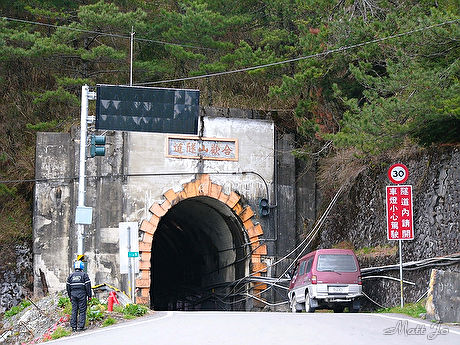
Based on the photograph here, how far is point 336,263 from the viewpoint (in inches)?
707

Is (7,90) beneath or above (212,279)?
above

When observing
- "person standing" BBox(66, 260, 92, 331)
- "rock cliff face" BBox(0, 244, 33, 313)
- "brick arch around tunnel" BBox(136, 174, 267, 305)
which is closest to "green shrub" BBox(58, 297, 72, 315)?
"person standing" BBox(66, 260, 92, 331)

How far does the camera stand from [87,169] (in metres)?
23.0

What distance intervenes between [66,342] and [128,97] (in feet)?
29.9

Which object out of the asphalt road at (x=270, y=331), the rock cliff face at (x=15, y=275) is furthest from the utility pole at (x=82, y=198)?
the rock cliff face at (x=15, y=275)

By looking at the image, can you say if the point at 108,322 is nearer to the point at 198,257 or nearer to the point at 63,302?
the point at 63,302

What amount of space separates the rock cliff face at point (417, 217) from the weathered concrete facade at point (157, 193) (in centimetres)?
299

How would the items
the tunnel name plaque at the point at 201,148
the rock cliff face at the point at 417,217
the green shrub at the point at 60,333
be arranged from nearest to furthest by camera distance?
the green shrub at the point at 60,333 → the rock cliff face at the point at 417,217 → the tunnel name plaque at the point at 201,148

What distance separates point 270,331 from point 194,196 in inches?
494

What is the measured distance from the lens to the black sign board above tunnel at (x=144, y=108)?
19.1 metres

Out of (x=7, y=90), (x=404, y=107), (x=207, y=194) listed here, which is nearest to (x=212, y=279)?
(x=207, y=194)

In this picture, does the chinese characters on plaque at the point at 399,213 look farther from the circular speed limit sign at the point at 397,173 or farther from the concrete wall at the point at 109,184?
the concrete wall at the point at 109,184

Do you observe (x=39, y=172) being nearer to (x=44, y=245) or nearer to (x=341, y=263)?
(x=44, y=245)

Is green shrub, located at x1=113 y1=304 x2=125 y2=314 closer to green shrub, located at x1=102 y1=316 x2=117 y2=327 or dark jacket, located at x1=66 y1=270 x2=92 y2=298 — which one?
green shrub, located at x1=102 y1=316 x2=117 y2=327
